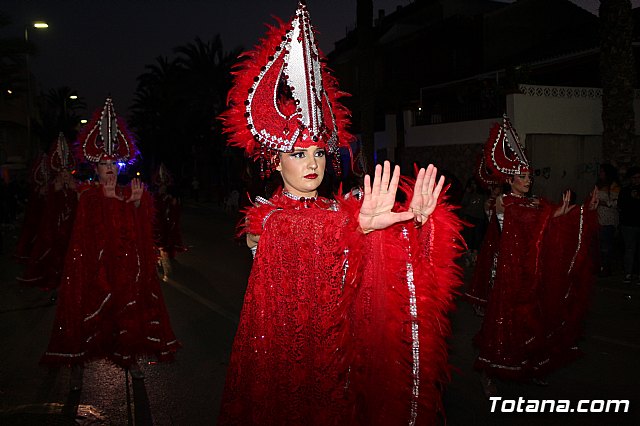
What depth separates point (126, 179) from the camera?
24.2ft

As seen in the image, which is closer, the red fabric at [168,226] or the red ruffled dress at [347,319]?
the red ruffled dress at [347,319]

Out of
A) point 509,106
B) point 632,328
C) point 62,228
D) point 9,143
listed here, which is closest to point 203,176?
point 9,143

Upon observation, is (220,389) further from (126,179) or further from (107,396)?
(126,179)

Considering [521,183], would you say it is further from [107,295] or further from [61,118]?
[61,118]

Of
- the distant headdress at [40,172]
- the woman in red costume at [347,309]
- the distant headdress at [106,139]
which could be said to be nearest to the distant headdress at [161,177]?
the distant headdress at [40,172]

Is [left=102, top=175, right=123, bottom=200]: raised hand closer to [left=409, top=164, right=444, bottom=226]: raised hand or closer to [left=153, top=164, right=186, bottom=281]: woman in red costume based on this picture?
[left=409, top=164, right=444, bottom=226]: raised hand

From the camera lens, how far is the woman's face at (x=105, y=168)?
6.30 m

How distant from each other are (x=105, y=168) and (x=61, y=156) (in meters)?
5.36

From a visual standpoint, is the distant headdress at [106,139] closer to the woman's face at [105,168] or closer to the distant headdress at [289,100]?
the woman's face at [105,168]

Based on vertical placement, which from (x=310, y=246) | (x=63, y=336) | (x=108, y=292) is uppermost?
(x=310, y=246)

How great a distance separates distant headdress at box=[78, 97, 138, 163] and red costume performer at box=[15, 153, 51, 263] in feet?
20.5

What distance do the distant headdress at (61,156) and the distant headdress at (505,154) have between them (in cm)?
745

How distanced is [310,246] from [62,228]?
8.36 metres

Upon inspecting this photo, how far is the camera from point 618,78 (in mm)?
13828
